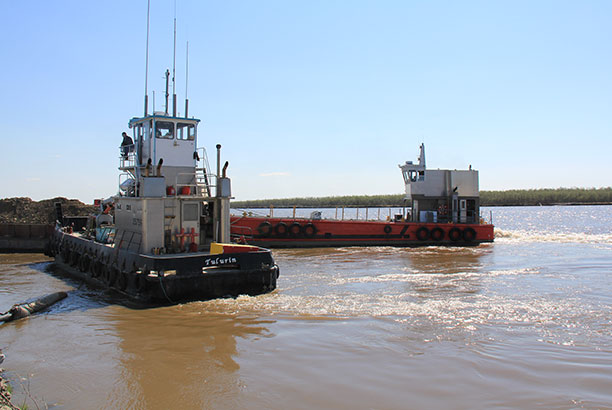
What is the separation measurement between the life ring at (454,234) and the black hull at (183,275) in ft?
49.2

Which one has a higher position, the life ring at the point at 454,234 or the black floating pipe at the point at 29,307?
the life ring at the point at 454,234

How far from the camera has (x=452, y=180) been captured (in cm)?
2503

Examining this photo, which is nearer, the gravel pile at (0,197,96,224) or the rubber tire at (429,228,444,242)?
the rubber tire at (429,228,444,242)

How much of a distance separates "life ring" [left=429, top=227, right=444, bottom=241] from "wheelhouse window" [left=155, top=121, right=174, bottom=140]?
15426 mm

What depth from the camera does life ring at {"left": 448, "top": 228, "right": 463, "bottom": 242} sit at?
2448 centimetres

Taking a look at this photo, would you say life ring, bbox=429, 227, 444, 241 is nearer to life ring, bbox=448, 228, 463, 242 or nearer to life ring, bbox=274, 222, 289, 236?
life ring, bbox=448, 228, 463, 242

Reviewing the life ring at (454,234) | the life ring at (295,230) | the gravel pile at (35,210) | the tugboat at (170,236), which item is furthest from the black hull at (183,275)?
the gravel pile at (35,210)

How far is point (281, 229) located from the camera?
917 inches

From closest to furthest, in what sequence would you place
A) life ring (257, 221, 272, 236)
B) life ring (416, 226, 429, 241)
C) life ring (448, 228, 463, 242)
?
life ring (257, 221, 272, 236) → life ring (416, 226, 429, 241) → life ring (448, 228, 463, 242)

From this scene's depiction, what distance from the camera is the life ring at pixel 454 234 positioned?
2448 centimetres

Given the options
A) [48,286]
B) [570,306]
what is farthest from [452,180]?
[48,286]

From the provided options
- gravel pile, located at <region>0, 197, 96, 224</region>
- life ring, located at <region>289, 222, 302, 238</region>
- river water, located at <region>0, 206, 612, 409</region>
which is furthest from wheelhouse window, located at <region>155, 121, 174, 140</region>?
gravel pile, located at <region>0, 197, 96, 224</region>

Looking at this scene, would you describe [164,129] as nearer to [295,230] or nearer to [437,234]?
[295,230]

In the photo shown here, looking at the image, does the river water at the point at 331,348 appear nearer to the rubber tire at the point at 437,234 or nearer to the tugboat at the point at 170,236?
the tugboat at the point at 170,236
